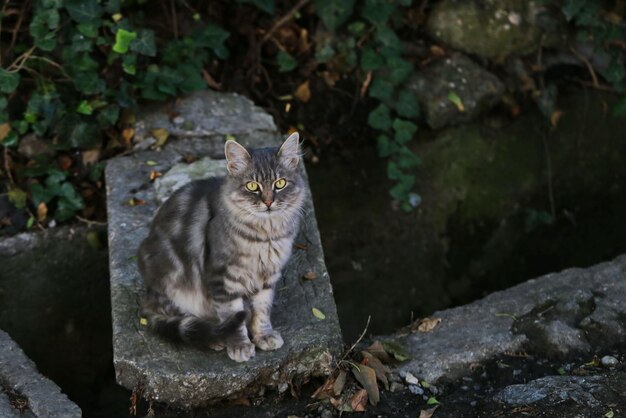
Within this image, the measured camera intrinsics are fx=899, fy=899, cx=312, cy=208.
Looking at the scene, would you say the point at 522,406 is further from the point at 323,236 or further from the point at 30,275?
the point at 30,275

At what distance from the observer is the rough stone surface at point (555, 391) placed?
3732 millimetres

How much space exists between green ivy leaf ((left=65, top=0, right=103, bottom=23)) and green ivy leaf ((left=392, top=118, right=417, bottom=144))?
75.4 inches

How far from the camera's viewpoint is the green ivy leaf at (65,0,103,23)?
4.84 metres

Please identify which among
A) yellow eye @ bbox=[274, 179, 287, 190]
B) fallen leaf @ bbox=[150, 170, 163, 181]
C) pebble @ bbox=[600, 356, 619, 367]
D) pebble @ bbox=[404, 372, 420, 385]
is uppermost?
yellow eye @ bbox=[274, 179, 287, 190]

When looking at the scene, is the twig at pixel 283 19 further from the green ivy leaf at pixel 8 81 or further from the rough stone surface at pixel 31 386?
the rough stone surface at pixel 31 386

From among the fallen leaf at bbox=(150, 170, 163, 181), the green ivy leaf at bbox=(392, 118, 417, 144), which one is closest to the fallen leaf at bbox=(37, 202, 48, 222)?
the fallen leaf at bbox=(150, 170, 163, 181)

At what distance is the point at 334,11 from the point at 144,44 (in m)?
1.33

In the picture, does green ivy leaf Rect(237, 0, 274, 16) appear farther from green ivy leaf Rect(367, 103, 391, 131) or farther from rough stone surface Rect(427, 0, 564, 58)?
rough stone surface Rect(427, 0, 564, 58)

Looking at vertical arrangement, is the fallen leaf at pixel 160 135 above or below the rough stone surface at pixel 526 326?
below

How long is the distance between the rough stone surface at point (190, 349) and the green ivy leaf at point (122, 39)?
1.47 ft

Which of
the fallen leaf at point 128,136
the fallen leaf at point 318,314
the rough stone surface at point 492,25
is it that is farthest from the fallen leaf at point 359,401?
the rough stone surface at point 492,25

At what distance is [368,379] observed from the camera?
153 inches

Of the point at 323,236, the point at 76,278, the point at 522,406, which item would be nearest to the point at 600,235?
the point at 323,236

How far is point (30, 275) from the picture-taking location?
16.2ft
